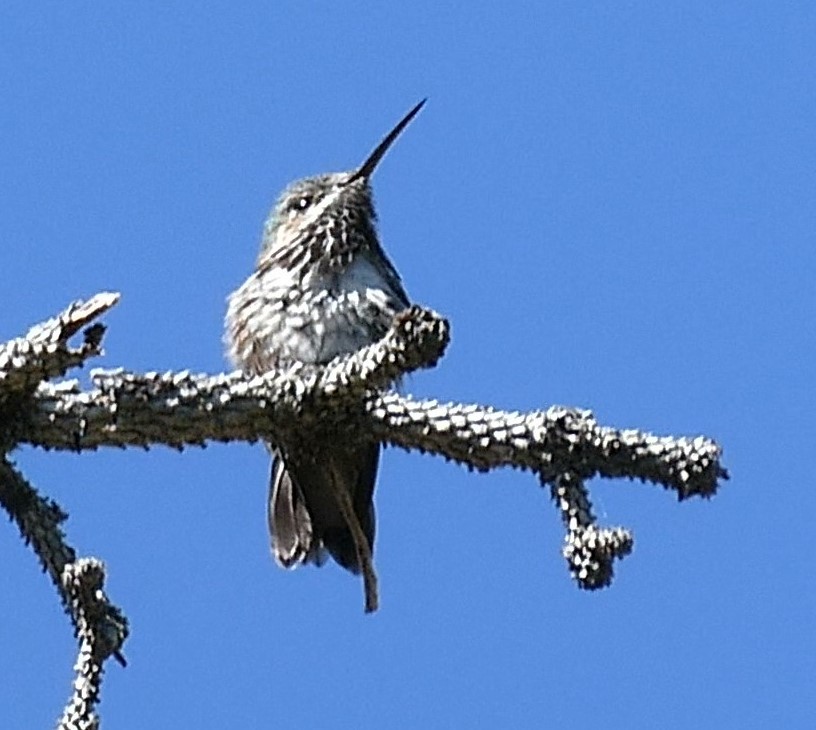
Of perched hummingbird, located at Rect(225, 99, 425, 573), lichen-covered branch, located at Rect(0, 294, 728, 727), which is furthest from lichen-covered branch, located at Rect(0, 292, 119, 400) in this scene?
perched hummingbird, located at Rect(225, 99, 425, 573)

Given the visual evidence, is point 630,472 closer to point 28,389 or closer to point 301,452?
point 301,452

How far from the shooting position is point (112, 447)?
3.20 metres

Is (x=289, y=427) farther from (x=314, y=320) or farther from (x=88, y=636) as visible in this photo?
(x=314, y=320)

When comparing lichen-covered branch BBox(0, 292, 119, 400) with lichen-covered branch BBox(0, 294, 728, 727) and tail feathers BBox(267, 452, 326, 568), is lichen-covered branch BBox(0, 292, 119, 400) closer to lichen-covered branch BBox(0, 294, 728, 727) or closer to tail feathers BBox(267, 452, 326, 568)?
lichen-covered branch BBox(0, 294, 728, 727)

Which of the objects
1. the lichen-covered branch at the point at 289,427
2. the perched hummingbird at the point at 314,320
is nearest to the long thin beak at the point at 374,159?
the perched hummingbird at the point at 314,320

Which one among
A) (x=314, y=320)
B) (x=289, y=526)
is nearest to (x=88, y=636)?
(x=314, y=320)

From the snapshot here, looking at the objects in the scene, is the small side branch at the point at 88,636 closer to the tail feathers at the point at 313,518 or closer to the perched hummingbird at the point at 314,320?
the perched hummingbird at the point at 314,320

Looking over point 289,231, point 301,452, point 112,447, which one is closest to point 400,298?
point 289,231

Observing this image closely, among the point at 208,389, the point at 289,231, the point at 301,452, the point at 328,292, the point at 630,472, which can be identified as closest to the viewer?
the point at 630,472

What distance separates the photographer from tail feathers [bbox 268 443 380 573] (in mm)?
6430

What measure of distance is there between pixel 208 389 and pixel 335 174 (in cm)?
454

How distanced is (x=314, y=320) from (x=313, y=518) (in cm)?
73

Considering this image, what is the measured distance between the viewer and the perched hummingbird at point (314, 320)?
6418 millimetres

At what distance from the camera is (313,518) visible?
6547mm
